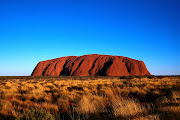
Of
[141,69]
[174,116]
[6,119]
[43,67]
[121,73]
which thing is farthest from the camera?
[43,67]

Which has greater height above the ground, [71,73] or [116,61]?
[116,61]

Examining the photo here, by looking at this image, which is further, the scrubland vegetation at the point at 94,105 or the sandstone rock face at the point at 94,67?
the sandstone rock face at the point at 94,67

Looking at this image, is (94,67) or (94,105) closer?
(94,105)

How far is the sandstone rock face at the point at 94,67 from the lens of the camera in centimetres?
6844

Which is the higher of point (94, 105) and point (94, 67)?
point (94, 67)

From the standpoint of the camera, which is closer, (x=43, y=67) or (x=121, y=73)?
(x=121, y=73)

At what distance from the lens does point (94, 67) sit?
235ft

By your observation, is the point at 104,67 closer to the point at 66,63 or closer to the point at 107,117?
the point at 66,63

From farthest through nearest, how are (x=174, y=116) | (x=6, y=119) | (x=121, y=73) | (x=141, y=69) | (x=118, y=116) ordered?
(x=141, y=69) → (x=121, y=73) → (x=6, y=119) → (x=118, y=116) → (x=174, y=116)

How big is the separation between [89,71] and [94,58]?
1114cm

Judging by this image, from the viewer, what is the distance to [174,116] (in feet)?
11.5

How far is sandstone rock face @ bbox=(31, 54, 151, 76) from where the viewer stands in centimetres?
6844

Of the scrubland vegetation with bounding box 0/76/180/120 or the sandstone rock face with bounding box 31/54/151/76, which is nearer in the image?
the scrubland vegetation with bounding box 0/76/180/120

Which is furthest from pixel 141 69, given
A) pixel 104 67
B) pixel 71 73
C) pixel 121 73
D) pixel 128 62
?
pixel 71 73
